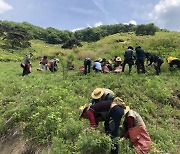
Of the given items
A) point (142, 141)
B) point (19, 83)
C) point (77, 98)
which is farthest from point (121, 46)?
point (142, 141)

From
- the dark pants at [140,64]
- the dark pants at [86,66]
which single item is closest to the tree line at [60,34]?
the dark pants at [86,66]

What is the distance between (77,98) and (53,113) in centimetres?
220

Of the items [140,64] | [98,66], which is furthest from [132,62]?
[98,66]

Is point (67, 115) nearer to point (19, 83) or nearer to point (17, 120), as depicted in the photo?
point (17, 120)

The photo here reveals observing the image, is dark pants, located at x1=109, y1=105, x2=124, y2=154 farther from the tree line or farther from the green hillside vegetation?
the tree line

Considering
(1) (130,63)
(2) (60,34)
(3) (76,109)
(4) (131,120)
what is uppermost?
(4) (131,120)

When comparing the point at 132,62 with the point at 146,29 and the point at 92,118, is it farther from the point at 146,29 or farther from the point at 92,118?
the point at 146,29

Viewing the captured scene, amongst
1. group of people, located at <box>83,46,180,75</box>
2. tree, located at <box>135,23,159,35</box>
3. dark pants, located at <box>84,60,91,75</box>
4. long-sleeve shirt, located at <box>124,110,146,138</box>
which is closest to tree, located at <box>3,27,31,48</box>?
tree, located at <box>135,23,159,35</box>

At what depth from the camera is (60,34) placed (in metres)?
86.5

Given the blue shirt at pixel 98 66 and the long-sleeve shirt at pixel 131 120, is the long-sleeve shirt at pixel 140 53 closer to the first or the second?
the blue shirt at pixel 98 66

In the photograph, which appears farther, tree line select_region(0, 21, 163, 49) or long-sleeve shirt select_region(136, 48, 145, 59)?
tree line select_region(0, 21, 163, 49)

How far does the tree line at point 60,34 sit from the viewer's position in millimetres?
50531

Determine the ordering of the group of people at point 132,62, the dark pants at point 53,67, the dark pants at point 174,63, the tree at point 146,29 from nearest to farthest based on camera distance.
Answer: the group of people at point 132,62 < the dark pants at point 174,63 < the dark pants at point 53,67 < the tree at point 146,29

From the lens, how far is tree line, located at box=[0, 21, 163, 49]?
1989 inches
